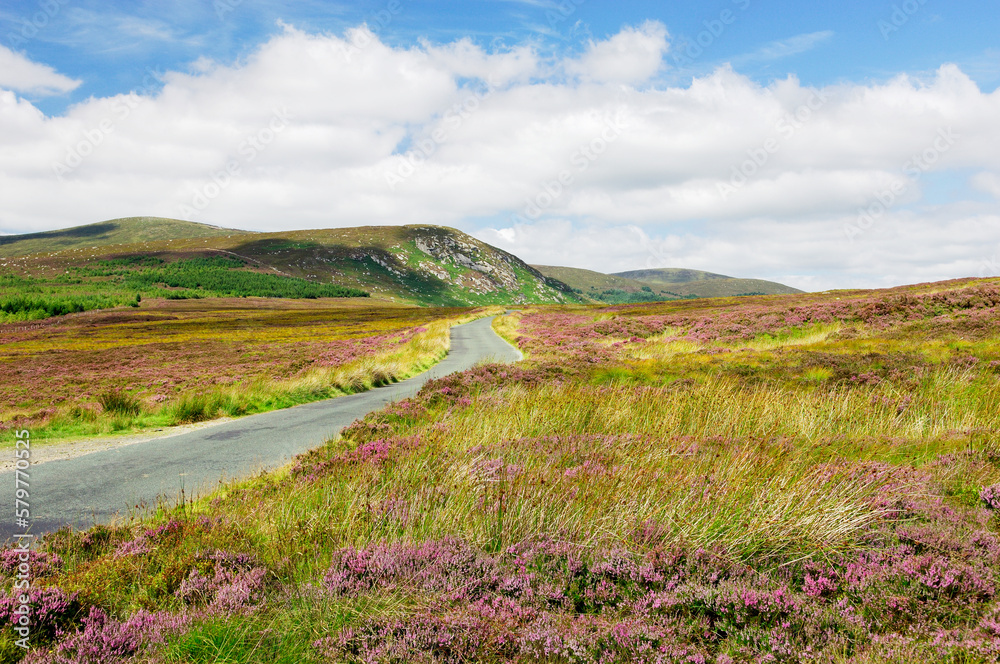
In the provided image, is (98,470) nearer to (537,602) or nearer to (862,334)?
(537,602)

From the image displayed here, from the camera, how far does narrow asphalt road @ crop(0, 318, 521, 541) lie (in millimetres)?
6237

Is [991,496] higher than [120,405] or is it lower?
higher

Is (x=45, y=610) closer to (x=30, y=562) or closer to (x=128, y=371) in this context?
(x=30, y=562)

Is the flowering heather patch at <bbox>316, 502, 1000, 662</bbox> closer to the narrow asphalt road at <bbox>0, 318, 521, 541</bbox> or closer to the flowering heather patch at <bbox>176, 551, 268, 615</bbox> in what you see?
the flowering heather patch at <bbox>176, 551, 268, 615</bbox>

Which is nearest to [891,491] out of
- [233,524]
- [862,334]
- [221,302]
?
[233,524]

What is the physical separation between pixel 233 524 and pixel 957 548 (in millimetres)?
6467

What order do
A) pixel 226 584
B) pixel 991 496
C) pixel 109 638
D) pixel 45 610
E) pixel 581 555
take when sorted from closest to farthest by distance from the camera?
pixel 109 638 → pixel 45 610 → pixel 226 584 → pixel 581 555 → pixel 991 496

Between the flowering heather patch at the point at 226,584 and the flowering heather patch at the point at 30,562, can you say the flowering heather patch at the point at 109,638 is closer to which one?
the flowering heather patch at the point at 226,584

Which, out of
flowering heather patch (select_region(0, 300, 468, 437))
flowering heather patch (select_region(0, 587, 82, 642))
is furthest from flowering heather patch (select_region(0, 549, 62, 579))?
flowering heather patch (select_region(0, 300, 468, 437))

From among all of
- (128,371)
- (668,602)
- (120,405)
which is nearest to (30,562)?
(668,602)

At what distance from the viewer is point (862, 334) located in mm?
24078

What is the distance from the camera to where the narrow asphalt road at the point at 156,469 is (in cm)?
624

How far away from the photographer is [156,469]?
8.38 meters

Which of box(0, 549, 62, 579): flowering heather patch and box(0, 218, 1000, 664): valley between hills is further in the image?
box(0, 549, 62, 579): flowering heather patch
